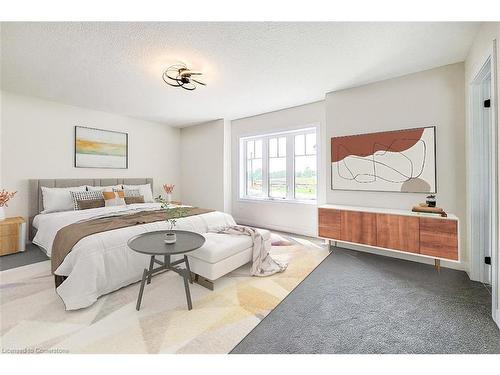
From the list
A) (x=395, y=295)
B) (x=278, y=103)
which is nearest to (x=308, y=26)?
(x=278, y=103)

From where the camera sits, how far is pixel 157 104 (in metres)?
4.29

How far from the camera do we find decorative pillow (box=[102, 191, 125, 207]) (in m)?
3.95

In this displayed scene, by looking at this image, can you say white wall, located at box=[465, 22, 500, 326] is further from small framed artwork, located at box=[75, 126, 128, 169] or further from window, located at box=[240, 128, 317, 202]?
small framed artwork, located at box=[75, 126, 128, 169]

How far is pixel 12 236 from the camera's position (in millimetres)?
3275

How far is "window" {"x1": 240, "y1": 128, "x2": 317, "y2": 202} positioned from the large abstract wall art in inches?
30.7

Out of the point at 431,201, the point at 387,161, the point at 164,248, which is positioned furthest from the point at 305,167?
the point at 164,248

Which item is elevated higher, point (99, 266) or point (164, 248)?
point (164, 248)

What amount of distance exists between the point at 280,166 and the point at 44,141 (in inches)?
173

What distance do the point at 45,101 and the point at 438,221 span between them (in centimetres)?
624

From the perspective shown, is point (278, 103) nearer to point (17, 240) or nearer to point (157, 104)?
point (157, 104)

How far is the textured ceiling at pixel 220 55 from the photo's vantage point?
2133 millimetres

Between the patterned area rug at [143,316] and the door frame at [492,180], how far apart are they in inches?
64.3

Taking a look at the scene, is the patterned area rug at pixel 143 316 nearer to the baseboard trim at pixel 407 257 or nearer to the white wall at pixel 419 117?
the baseboard trim at pixel 407 257

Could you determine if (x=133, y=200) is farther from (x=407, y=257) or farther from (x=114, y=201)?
(x=407, y=257)
